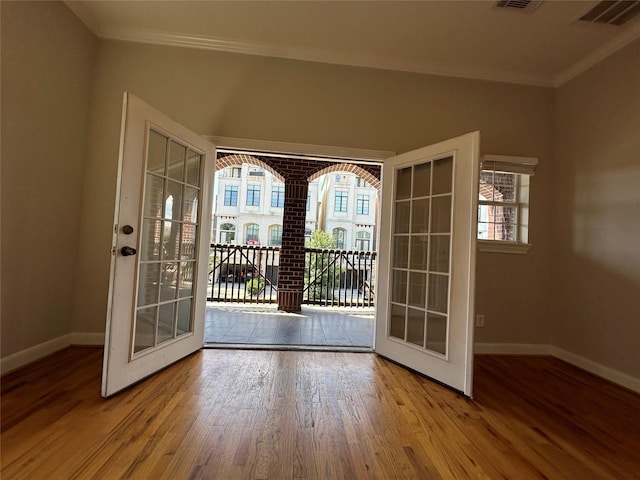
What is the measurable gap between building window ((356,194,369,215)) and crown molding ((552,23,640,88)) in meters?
16.3

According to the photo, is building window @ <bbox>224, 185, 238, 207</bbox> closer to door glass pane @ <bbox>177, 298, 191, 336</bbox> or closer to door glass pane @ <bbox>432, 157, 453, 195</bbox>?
door glass pane @ <bbox>177, 298, 191, 336</bbox>

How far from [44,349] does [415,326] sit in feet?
9.60

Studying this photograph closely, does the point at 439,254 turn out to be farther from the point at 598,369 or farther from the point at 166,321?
the point at 166,321

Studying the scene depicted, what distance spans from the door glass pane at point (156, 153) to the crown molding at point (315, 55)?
3.86 feet

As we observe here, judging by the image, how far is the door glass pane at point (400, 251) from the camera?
2.70 m

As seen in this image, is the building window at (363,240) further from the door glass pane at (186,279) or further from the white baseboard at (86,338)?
the white baseboard at (86,338)

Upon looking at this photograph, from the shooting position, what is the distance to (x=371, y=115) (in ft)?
9.65

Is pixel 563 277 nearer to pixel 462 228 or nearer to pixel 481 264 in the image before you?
pixel 481 264

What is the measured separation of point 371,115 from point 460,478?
2.74 m

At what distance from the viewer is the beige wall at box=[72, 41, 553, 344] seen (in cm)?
270

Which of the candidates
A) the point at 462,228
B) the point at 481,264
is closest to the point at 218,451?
the point at 462,228

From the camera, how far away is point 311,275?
5.74 m

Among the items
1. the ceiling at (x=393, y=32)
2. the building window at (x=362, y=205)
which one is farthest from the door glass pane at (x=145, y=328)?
the building window at (x=362, y=205)

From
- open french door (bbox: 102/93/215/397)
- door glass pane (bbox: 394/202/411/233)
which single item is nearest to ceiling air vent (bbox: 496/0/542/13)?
door glass pane (bbox: 394/202/411/233)
